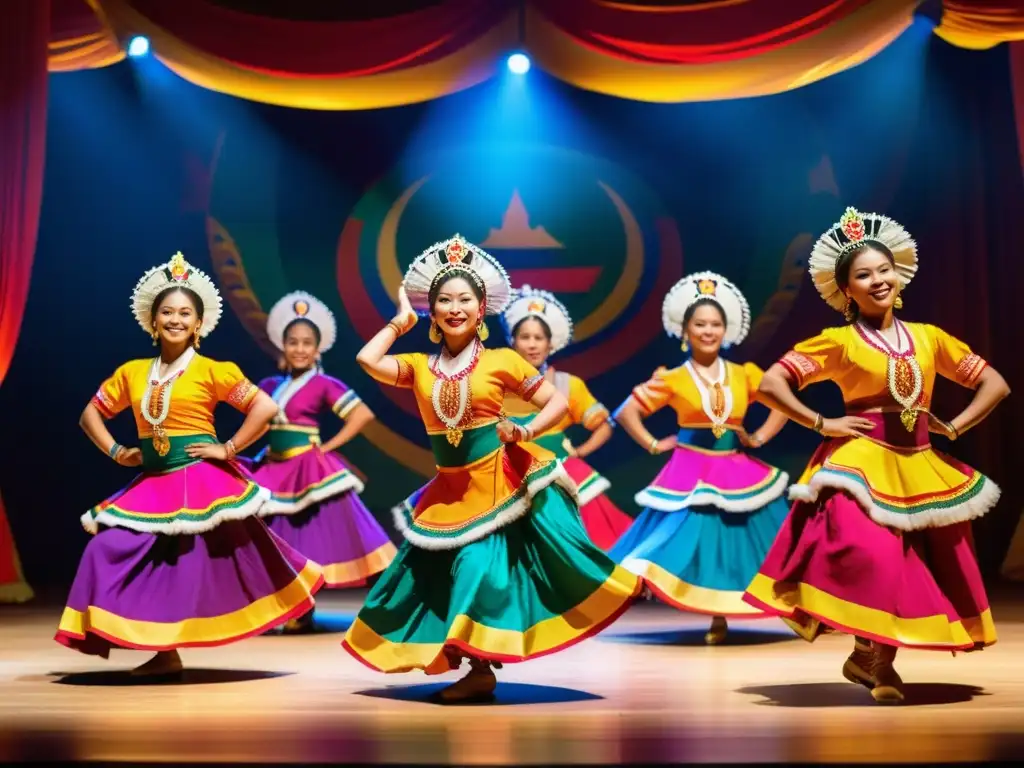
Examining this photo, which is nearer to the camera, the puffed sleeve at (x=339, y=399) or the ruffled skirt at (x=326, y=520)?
the ruffled skirt at (x=326, y=520)

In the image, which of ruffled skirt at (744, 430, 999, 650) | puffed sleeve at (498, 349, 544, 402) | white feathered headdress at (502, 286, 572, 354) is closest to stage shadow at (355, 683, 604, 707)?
ruffled skirt at (744, 430, 999, 650)

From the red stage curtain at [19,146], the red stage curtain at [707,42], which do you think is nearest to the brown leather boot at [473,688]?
the red stage curtain at [19,146]

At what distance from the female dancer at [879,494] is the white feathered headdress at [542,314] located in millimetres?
2518

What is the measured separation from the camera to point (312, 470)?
258 inches

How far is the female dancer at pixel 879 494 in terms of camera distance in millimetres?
3994

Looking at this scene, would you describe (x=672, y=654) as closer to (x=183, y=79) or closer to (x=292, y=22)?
(x=292, y=22)

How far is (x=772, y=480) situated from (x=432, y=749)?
9.64ft

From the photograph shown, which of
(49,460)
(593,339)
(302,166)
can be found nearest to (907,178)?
(593,339)

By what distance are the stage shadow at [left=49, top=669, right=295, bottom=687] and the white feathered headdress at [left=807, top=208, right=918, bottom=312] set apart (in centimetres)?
226

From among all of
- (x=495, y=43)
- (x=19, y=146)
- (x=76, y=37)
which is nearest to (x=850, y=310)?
(x=495, y=43)

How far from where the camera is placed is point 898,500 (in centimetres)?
407

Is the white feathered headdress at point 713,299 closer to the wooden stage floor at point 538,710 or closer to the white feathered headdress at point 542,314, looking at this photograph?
the white feathered headdress at point 542,314

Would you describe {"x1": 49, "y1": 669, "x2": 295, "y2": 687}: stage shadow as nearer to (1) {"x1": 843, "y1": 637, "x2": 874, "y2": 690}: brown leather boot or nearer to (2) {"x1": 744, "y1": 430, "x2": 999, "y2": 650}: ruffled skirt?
(2) {"x1": 744, "y1": 430, "x2": 999, "y2": 650}: ruffled skirt

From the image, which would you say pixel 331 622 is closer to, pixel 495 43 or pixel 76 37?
pixel 495 43
